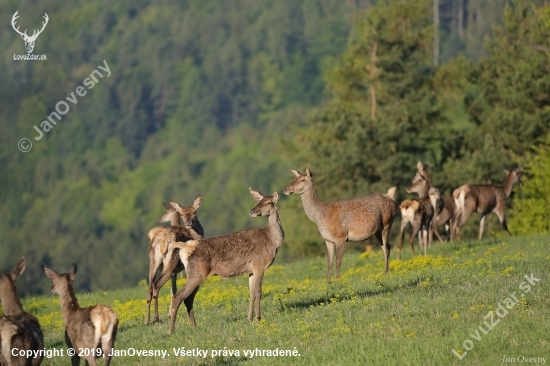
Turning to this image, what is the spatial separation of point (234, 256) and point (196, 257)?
0.59 metres

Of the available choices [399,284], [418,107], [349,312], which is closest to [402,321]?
[349,312]

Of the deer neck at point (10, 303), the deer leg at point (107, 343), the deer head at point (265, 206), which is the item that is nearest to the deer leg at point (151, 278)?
the deer head at point (265, 206)

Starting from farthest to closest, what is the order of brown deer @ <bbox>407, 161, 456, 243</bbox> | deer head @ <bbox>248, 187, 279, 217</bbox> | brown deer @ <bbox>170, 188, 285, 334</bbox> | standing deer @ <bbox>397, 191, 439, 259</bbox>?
brown deer @ <bbox>407, 161, 456, 243</bbox>, standing deer @ <bbox>397, 191, 439, 259</bbox>, deer head @ <bbox>248, 187, 279, 217</bbox>, brown deer @ <bbox>170, 188, 285, 334</bbox>

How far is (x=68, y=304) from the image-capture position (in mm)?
13141

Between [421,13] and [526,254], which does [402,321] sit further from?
[421,13]

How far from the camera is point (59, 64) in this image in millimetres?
174000

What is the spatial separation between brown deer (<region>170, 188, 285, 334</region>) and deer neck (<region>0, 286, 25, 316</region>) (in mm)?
2288

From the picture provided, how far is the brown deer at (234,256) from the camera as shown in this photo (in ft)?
50.3

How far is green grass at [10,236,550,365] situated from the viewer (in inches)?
512

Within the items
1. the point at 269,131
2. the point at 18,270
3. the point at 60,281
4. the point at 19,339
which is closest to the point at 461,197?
the point at 18,270

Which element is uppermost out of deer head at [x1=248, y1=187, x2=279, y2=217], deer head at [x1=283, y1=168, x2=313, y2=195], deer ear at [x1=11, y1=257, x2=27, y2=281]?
deer head at [x1=248, y1=187, x2=279, y2=217]

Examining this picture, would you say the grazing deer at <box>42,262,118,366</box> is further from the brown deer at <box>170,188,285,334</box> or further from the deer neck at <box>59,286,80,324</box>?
the brown deer at <box>170,188,285,334</box>

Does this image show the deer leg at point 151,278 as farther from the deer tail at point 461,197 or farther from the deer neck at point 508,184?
the deer neck at point 508,184

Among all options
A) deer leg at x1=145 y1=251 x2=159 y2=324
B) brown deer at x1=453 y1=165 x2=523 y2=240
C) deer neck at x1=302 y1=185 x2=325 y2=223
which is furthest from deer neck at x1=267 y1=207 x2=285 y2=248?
brown deer at x1=453 y1=165 x2=523 y2=240
